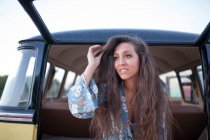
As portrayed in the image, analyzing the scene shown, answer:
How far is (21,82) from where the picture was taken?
8.73 feet

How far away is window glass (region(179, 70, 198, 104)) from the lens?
16.1 ft

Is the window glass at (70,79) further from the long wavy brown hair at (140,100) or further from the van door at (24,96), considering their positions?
the long wavy brown hair at (140,100)

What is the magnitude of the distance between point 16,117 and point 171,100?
7.74 feet

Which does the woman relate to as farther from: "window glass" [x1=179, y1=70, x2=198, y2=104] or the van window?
"window glass" [x1=179, y1=70, x2=198, y2=104]

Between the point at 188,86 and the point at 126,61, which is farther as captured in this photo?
the point at 188,86

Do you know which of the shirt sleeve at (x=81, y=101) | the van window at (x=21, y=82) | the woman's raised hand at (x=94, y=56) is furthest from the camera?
the van window at (x=21, y=82)

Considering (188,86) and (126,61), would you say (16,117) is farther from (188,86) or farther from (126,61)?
(188,86)

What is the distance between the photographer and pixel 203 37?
7.47ft

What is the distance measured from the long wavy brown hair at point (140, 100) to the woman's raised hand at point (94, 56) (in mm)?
54

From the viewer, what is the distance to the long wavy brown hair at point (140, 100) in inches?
78.7

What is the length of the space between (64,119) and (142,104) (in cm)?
176

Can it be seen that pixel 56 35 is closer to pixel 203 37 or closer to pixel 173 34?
pixel 173 34

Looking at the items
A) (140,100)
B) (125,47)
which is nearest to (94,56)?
(125,47)

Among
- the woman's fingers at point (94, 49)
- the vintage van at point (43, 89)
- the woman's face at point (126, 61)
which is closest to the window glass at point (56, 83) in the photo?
the vintage van at point (43, 89)
